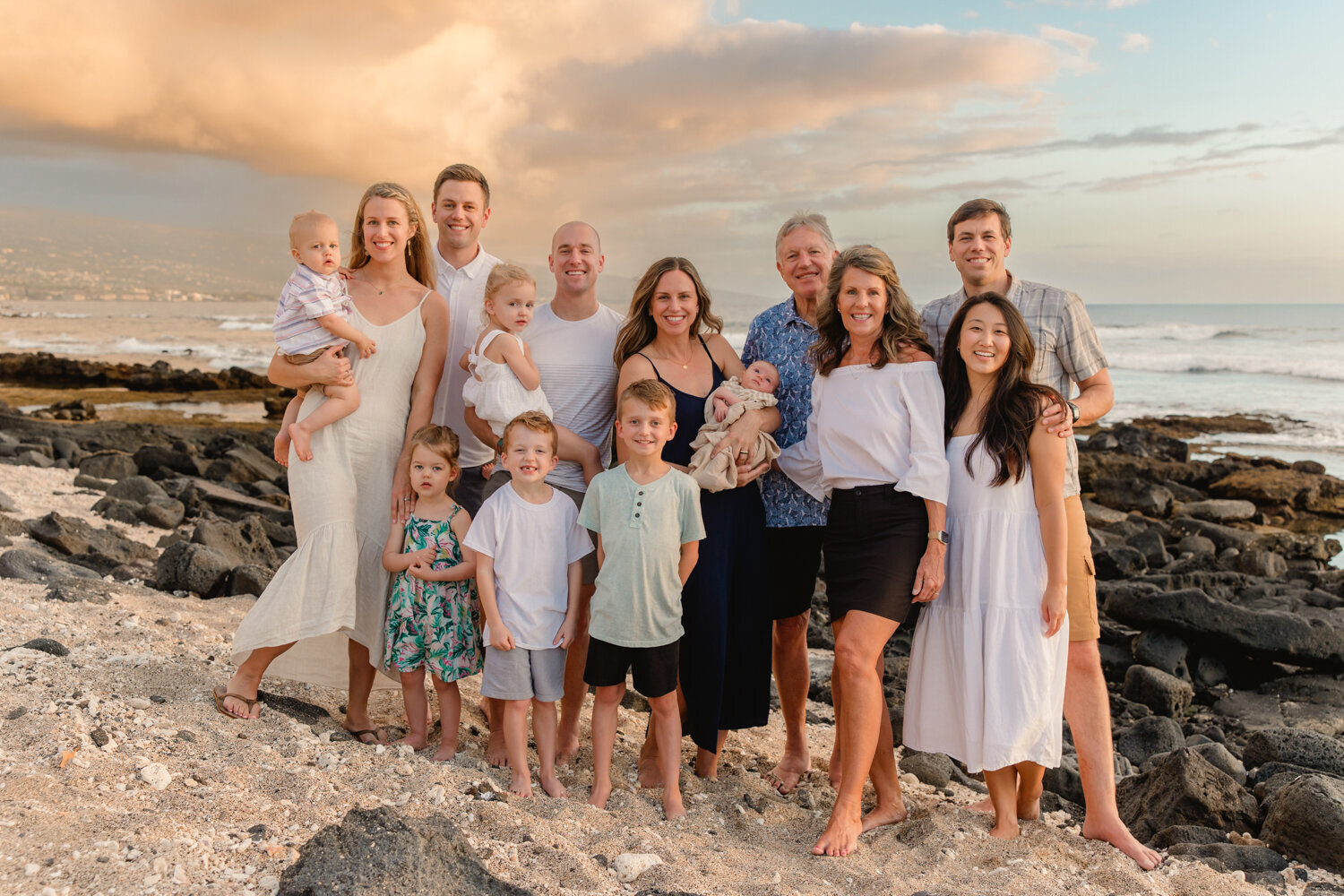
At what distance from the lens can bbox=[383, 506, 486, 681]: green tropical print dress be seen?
165 inches

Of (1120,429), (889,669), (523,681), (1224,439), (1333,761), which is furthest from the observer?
(1224,439)

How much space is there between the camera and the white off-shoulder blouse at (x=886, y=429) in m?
3.81

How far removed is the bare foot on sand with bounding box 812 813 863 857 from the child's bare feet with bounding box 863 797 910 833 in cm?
23

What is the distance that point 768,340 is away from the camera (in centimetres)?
473

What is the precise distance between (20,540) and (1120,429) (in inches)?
712

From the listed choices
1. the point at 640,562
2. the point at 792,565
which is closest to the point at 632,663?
the point at 640,562

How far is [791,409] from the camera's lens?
4574 mm

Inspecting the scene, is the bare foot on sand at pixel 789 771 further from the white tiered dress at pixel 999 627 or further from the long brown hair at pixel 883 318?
the long brown hair at pixel 883 318

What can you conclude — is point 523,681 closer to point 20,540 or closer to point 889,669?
point 889,669

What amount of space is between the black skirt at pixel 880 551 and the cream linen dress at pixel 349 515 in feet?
7.00

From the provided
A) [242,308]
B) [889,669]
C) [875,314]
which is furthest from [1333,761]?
[242,308]

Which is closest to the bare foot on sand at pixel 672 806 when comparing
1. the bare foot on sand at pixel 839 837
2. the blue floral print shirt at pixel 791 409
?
the bare foot on sand at pixel 839 837

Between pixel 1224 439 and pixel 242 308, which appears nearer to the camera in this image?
pixel 1224 439

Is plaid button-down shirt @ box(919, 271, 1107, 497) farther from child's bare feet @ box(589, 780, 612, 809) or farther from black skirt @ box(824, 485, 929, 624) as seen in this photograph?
child's bare feet @ box(589, 780, 612, 809)
